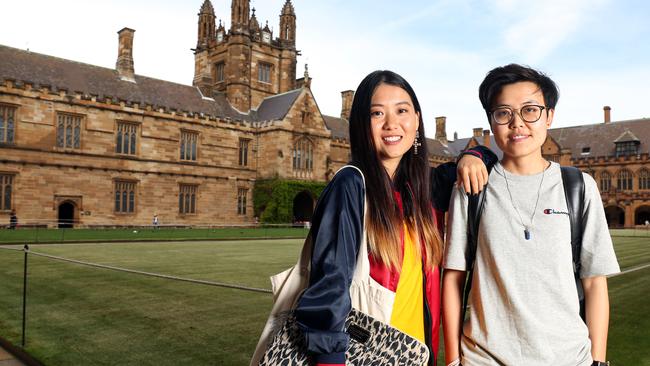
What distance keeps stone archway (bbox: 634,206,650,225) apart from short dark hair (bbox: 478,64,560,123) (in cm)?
5411

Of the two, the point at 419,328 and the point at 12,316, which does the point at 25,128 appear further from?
the point at 419,328

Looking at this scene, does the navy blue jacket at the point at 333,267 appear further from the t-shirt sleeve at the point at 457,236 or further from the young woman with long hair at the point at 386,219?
the t-shirt sleeve at the point at 457,236

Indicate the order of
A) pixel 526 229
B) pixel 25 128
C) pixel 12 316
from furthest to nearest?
pixel 25 128 < pixel 12 316 < pixel 526 229

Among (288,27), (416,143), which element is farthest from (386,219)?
(288,27)

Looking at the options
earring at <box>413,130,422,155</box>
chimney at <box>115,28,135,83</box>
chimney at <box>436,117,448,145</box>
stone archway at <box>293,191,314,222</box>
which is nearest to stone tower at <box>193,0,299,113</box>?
chimney at <box>115,28,135,83</box>

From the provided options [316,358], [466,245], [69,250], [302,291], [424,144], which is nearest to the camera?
[316,358]

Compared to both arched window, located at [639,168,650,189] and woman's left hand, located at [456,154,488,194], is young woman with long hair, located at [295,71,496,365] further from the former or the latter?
arched window, located at [639,168,650,189]

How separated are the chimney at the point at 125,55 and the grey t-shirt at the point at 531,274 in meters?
32.7

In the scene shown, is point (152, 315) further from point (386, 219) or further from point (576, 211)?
point (576, 211)

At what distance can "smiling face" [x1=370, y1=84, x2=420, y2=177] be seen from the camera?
2.09 m

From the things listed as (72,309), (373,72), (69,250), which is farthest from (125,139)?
(373,72)

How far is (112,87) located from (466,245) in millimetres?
31608

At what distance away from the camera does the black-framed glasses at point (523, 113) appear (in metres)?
2.06

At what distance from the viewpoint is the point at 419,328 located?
1938 millimetres
